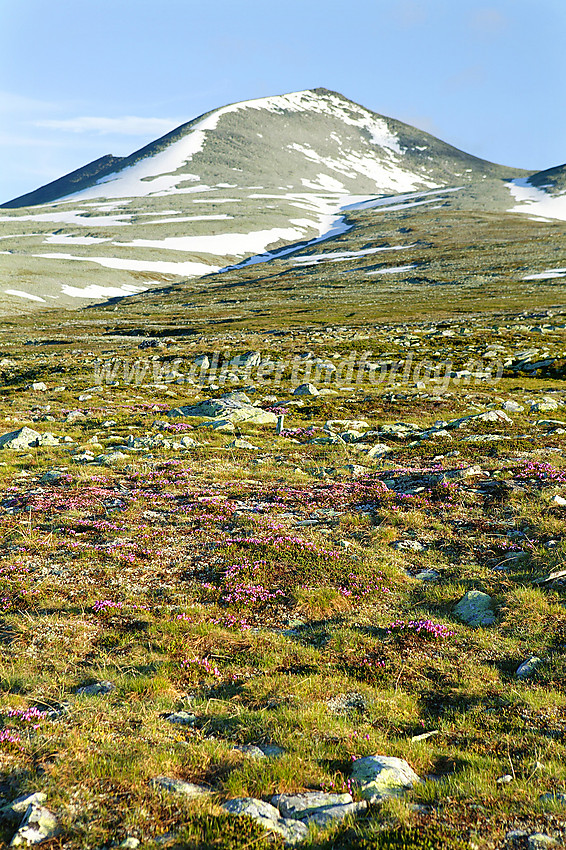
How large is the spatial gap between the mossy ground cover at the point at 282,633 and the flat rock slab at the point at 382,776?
0.16 meters

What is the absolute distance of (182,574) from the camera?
10312mm

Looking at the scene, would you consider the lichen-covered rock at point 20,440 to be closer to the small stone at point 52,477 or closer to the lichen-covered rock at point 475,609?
the small stone at point 52,477

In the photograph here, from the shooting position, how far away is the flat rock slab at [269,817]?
4648mm

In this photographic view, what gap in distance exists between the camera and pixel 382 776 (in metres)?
5.33

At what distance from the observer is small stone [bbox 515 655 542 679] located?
716 cm

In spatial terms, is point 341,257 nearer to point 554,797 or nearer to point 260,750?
point 260,750

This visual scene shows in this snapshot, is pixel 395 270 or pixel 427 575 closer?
pixel 427 575

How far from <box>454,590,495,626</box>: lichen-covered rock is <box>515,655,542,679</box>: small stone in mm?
1212

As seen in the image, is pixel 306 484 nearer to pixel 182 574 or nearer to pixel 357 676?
pixel 182 574

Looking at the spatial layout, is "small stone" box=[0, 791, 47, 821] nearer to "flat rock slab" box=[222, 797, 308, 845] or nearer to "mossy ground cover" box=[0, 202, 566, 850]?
"mossy ground cover" box=[0, 202, 566, 850]

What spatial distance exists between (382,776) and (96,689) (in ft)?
12.5

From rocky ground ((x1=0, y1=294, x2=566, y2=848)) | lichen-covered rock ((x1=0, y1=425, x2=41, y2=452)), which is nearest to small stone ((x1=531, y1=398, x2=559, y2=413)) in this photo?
rocky ground ((x1=0, y1=294, x2=566, y2=848))

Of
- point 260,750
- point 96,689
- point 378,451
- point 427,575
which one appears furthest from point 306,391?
point 260,750

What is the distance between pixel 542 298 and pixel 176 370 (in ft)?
245
